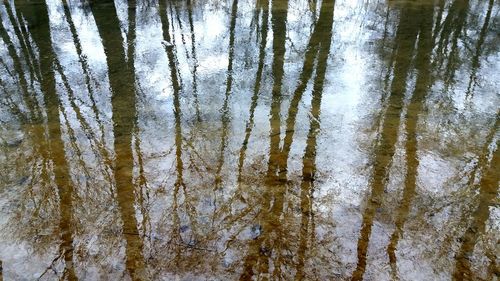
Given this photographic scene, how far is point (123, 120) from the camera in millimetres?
4691

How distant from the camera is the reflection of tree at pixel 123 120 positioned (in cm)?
312

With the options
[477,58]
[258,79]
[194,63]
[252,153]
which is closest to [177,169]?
[252,153]

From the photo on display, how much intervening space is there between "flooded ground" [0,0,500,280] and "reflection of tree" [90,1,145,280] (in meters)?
0.02

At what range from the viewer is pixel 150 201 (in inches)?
138

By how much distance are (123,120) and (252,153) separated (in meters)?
1.58

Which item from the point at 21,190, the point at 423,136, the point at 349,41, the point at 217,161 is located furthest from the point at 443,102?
the point at 21,190

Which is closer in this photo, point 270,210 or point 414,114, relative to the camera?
point 270,210

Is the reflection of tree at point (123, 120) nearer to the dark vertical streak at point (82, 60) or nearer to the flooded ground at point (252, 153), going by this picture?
the flooded ground at point (252, 153)

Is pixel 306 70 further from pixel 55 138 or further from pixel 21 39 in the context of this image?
pixel 21 39

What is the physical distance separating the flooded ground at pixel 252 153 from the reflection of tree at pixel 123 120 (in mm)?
19

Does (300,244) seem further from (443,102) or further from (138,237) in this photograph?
(443,102)

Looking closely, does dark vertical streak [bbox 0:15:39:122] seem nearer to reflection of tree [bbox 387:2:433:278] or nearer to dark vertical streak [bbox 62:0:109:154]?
dark vertical streak [bbox 62:0:109:154]

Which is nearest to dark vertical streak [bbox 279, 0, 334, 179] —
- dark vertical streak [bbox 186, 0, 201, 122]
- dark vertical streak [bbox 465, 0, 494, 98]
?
dark vertical streak [bbox 186, 0, 201, 122]

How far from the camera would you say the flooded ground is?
9.93ft
